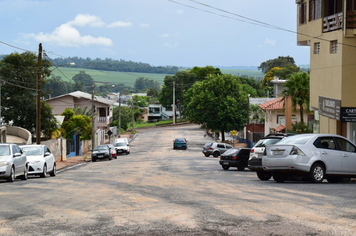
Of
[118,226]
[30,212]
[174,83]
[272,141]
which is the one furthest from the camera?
[174,83]

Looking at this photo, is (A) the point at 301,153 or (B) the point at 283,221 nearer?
(B) the point at 283,221

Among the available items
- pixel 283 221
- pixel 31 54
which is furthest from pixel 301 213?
pixel 31 54

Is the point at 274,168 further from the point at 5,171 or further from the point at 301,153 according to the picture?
the point at 5,171

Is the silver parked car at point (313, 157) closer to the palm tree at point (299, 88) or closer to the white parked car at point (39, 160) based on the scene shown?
the white parked car at point (39, 160)

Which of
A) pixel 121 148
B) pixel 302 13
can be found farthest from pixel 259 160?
pixel 121 148

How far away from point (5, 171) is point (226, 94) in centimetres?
5773

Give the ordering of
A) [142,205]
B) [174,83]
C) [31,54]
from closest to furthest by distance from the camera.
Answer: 1. [142,205]
2. [31,54]
3. [174,83]

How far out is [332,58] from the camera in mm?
31016

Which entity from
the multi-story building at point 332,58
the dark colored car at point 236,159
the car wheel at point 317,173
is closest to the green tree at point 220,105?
the multi-story building at point 332,58

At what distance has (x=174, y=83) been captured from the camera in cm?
12094

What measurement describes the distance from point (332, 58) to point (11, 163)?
19.7m

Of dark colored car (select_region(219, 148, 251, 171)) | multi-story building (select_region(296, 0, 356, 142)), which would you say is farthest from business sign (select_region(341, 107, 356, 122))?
dark colored car (select_region(219, 148, 251, 171))

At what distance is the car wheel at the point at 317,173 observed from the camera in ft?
55.4

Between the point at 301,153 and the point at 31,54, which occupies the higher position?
the point at 31,54
